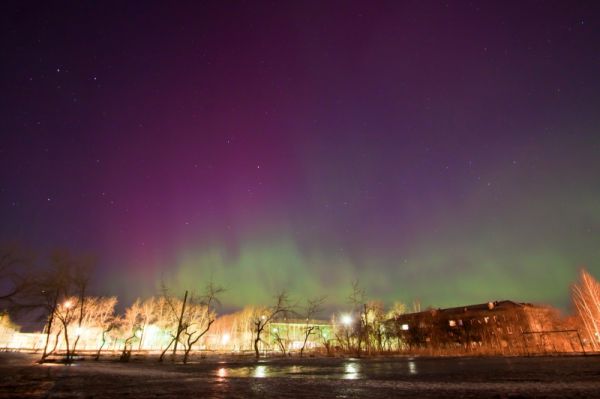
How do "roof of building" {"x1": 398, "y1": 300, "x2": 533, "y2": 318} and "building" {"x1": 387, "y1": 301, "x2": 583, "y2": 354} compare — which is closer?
"building" {"x1": 387, "y1": 301, "x2": 583, "y2": 354}

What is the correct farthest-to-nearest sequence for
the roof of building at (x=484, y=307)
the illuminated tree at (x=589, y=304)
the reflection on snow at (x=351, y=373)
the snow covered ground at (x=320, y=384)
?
the roof of building at (x=484, y=307)
the illuminated tree at (x=589, y=304)
the reflection on snow at (x=351, y=373)
the snow covered ground at (x=320, y=384)

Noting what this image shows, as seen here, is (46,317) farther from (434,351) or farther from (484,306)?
(484,306)

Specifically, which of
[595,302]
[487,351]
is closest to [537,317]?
[595,302]

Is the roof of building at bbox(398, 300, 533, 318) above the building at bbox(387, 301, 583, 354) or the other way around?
above

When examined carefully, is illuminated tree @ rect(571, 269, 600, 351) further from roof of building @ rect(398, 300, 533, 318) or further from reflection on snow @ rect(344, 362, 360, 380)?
reflection on snow @ rect(344, 362, 360, 380)

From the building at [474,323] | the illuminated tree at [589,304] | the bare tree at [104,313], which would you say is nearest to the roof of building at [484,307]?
the building at [474,323]

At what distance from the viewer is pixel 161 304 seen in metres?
73.9

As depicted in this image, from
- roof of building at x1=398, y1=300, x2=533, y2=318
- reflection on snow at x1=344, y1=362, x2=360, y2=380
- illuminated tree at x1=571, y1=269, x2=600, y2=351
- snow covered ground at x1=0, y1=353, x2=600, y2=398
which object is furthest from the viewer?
roof of building at x1=398, y1=300, x2=533, y2=318

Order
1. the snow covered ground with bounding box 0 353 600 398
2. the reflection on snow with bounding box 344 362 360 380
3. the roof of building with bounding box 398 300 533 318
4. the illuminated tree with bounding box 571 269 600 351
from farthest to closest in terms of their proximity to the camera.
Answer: the roof of building with bounding box 398 300 533 318 → the illuminated tree with bounding box 571 269 600 351 → the reflection on snow with bounding box 344 362 360 380 → the snow covered ground with bounding box 0 353 600 398

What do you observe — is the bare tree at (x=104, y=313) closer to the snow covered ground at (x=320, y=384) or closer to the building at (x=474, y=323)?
the building at (x=474, y=323)

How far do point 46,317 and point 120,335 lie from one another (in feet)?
141

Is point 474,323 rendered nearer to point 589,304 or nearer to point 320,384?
point 589,304

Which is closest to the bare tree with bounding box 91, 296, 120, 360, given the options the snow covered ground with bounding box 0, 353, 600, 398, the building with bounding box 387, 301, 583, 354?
the building with bounding box 387, 301, 583, 354

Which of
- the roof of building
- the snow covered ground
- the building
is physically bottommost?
the snow covered ground
